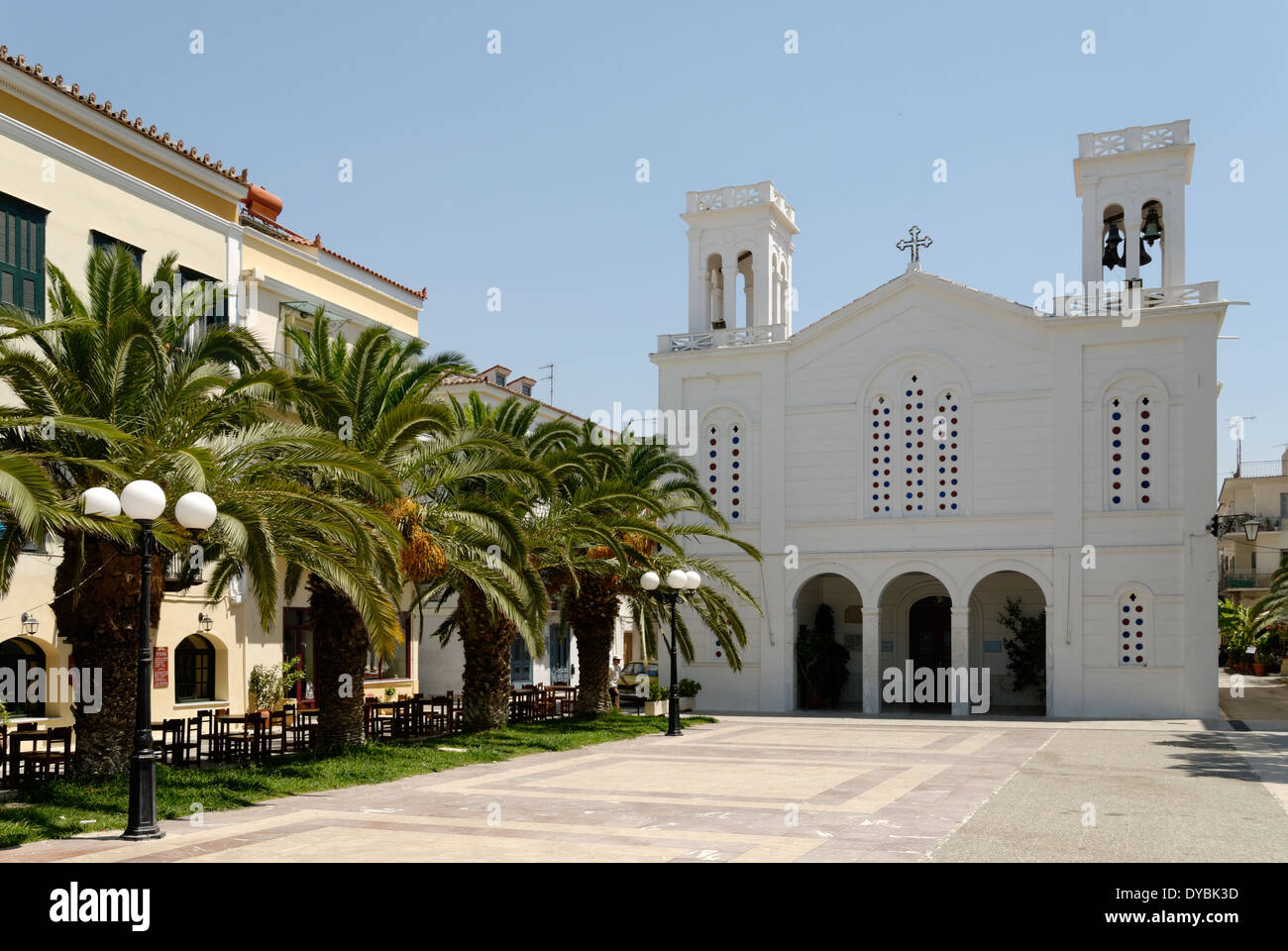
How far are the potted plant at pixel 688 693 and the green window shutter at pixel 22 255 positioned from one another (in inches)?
712

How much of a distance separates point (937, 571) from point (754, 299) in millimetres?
9899

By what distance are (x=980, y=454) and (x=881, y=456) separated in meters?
2.67

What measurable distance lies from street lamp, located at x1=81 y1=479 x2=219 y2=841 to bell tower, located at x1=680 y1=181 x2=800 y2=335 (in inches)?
984

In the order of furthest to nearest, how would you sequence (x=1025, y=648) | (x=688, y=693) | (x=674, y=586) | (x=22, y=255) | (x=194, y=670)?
(x=1025, y=648) → (x=688, y=693) → (x=194, y=670) → (x=674, y=586) → (x=22, y=255)

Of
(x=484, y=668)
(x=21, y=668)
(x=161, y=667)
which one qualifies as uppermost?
(x=21, y=668)

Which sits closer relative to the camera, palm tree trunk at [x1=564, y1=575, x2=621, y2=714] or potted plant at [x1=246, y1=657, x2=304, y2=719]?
potted plant at [x1=246, y1=657, x2=304, y2=719]

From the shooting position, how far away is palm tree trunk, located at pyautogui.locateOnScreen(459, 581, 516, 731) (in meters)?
22.1

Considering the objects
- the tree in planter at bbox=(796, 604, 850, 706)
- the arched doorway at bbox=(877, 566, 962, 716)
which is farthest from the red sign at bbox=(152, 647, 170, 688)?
the arched doorway at bbox=(877, 566, 962, 716)

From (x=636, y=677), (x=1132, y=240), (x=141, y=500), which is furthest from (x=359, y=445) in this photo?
(x=636, y=677)

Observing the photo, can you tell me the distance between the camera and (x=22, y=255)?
65.2ft

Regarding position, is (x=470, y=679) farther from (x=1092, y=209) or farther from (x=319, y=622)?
(x=1092, y=209)

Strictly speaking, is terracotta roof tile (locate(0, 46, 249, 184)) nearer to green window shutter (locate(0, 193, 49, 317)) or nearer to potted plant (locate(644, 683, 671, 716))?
green window shutter (locate(0, 193, 49, 317))

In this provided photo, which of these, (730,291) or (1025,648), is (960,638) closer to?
(1025,648)

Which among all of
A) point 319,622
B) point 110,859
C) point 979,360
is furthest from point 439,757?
point 979,360
